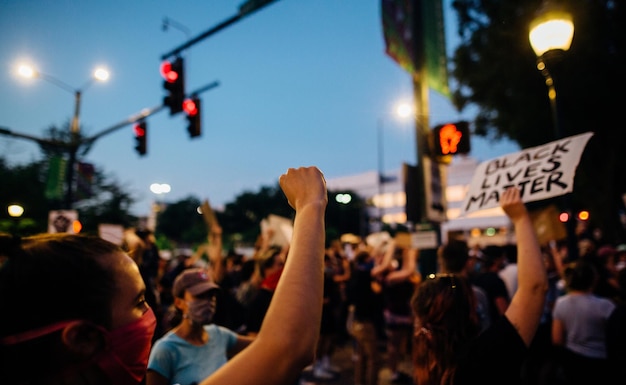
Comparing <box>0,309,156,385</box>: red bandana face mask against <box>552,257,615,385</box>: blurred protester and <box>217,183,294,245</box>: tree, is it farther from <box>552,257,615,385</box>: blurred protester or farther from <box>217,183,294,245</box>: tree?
<box>217,183,294,245</box>: tree

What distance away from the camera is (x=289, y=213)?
200 feet

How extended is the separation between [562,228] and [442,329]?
7.13 m

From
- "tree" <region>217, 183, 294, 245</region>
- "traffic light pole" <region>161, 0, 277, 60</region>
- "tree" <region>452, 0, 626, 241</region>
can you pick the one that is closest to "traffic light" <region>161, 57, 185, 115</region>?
"traffic light pole" <region>161, 0, 277, 60</region>

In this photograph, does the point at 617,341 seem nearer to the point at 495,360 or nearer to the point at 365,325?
the point at 495,360

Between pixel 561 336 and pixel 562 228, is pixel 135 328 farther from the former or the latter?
pixel 562 228

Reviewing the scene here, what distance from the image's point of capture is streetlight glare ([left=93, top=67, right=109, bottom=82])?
1491 centimetres

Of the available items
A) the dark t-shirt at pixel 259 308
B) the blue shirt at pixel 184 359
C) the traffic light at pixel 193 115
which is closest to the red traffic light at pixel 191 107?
the traffic light at pixel 193 115

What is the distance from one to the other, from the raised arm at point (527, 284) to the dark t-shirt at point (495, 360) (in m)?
0.06

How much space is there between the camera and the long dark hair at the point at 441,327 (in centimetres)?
221

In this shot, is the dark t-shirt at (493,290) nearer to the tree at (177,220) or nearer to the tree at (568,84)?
the tree at (568,84)

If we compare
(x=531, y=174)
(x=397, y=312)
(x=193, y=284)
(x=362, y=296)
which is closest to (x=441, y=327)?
(x=531, y=174)

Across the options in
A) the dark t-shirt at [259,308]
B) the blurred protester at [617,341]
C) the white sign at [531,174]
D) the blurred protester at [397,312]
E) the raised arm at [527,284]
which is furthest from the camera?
the blurred protester at [397,312]

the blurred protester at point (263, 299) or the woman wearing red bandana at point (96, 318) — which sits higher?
the woman wearing red bandana at point (96, 318)

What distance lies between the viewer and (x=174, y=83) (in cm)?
1016
